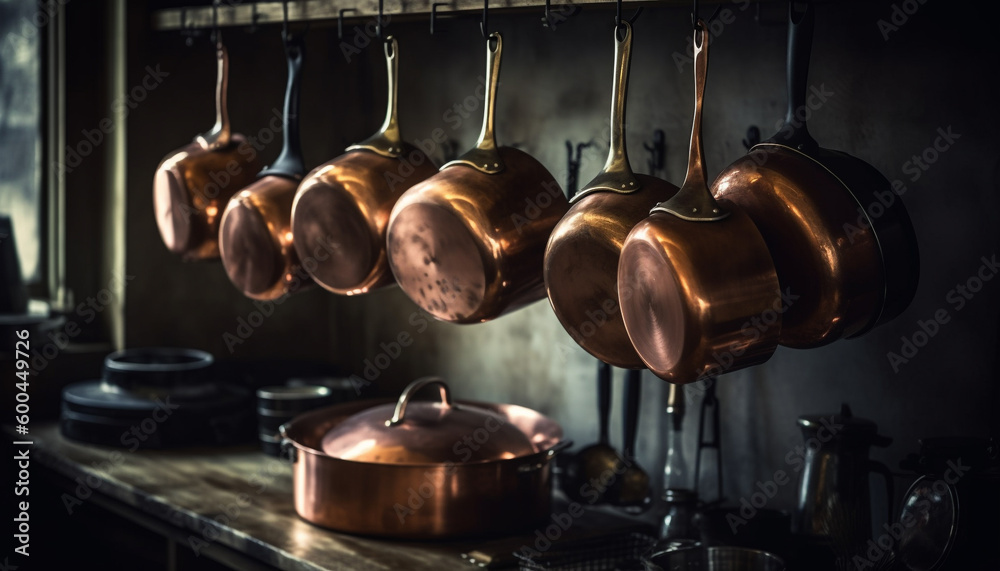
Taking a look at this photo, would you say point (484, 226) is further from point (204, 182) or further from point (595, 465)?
point (204, 182)

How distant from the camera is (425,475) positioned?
151 centimetres

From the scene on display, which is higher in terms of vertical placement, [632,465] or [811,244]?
[811,244]

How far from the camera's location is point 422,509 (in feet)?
4.99

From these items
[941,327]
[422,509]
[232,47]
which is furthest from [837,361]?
[232,47]

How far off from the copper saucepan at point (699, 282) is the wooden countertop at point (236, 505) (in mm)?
504

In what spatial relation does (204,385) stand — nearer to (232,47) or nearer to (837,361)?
(232,47)

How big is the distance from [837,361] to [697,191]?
0.52m

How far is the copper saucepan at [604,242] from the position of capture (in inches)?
47.4

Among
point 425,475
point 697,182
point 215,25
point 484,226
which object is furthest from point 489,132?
point 215,25

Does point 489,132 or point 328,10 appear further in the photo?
point 328,10

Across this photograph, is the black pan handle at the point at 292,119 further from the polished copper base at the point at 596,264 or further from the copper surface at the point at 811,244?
the copper surface at the point at 811,244

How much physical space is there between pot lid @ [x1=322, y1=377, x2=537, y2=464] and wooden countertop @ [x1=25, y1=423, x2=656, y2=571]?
0.39 ft

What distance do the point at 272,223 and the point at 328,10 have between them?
1.10 ft

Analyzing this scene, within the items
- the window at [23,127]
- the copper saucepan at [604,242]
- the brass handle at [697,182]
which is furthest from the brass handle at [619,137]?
the window at [23,127]
